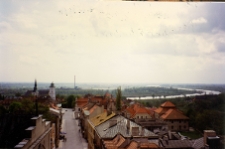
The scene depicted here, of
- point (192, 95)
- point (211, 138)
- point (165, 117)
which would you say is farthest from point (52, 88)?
point (211, 138)

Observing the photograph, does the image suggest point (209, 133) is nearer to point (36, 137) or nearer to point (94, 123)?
point (94, 123)

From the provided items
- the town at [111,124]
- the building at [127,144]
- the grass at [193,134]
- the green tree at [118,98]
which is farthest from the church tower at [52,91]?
the grass at [193,134]

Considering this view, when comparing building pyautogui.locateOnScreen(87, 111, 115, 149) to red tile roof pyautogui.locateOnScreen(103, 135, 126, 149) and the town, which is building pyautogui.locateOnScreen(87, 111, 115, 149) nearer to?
the town

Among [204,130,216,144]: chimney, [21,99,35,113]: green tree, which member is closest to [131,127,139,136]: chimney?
[204,130,216,144]: chimney

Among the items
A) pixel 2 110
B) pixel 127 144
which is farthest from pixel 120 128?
pixel 2 110

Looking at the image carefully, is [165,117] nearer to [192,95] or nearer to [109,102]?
[192,95]

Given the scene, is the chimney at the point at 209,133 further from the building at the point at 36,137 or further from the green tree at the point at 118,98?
the building at the point at 36,137

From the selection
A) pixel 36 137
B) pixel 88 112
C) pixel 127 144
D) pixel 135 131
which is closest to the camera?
pixel 36 137

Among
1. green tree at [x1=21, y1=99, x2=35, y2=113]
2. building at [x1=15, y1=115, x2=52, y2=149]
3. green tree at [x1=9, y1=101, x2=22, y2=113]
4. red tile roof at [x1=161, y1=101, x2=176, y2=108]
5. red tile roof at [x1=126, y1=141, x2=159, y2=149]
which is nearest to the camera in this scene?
building at [x1=15, y1=115, x2=52, y2=149]
